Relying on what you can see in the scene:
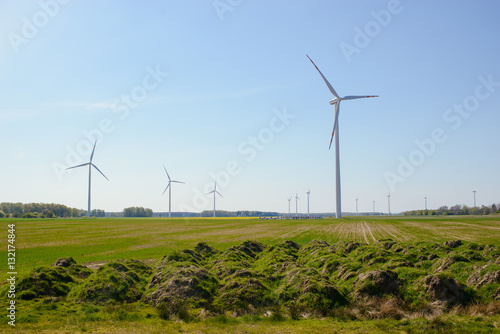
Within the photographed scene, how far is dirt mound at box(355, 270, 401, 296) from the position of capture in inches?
738

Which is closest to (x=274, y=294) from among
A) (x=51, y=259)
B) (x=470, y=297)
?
(x=470, y=297)

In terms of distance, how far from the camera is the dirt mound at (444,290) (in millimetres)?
17703

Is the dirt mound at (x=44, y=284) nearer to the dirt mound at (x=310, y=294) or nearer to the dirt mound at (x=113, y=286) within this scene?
the dirt mound at (x=113, y=286)

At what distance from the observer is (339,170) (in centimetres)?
12825

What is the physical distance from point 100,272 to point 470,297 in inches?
831

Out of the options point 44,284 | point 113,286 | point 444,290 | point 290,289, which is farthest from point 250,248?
point 444,290

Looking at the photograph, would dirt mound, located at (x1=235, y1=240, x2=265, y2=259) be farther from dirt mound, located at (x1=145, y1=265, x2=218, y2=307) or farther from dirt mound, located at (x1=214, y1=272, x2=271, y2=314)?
dirt mound, located at (x1=214, y1=272, x2=271, y2=314)

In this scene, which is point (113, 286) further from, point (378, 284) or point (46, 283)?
point (378, 284)

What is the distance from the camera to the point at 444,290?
1794 cm

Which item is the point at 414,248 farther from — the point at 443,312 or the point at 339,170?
the point at 339,170

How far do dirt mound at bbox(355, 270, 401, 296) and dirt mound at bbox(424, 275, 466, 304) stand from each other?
160cm

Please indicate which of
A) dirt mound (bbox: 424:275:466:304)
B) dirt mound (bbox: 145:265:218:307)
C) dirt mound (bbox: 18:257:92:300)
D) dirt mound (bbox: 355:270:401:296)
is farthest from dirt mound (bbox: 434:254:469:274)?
dirt mound (bbox: 18:257:92:300)

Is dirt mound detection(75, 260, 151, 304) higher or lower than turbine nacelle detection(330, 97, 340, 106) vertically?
lower

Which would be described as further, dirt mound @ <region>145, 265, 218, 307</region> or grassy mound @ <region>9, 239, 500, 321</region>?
dirt mound @ <region>145, 265, 218, 307</region>
